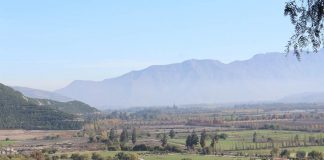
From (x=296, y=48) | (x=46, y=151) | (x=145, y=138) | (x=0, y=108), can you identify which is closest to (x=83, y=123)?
(x=0, y=108)

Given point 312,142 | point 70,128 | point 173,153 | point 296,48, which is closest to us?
point 296,48

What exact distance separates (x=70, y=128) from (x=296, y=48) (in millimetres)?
154941

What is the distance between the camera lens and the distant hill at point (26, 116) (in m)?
163

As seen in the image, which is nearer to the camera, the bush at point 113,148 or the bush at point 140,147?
the bush at point 140,147

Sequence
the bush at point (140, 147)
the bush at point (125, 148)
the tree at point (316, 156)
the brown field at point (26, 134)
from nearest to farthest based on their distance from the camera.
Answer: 1. the tree at point (316, 156)
2. the bush at point (140, 147)
3. the bush at point (125, 148)
4. the brown field at point (26, 134)

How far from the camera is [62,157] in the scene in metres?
85.7

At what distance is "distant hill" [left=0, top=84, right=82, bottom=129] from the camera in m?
163

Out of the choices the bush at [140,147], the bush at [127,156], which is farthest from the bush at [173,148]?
the bush at [127,156]

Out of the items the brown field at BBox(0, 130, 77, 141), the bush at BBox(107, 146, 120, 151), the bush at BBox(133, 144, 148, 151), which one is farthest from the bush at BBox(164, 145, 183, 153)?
the brown field at BBox(0, 130, 77, 141)

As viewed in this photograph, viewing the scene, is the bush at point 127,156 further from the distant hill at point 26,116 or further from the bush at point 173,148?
the distant hill at point 26,116

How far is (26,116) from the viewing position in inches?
6762

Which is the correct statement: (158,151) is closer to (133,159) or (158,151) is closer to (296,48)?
(133,159)

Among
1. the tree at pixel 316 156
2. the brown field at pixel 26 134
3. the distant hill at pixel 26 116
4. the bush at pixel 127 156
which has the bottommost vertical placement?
the bush at pixel 127 156

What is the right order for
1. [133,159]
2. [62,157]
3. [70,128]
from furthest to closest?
[70,128] → [62,157] → [133,159]
